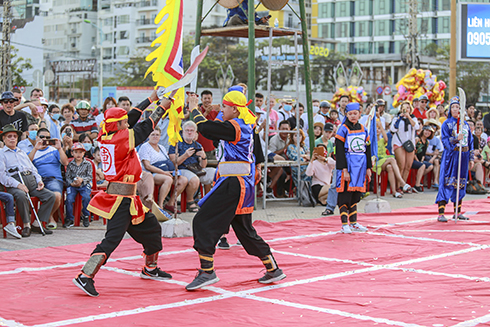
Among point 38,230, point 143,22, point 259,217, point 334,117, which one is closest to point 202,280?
point 38,230

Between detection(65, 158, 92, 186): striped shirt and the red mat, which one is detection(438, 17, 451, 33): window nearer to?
A: the red mat

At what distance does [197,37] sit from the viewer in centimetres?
1137

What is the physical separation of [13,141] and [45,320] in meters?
4.62

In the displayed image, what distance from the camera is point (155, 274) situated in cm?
638

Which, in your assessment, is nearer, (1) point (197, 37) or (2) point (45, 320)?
(2) point (45, 320)

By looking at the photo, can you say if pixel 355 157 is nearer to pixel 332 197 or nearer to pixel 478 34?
pixel 332 197

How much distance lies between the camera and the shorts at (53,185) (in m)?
9.35

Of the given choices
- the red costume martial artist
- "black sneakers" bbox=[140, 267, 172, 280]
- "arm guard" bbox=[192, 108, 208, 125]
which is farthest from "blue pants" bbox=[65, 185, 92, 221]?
"arm guard" bbox=[192, 108, 208, 125]

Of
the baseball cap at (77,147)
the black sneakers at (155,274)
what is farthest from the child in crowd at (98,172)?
the black sneakers at (155,274)

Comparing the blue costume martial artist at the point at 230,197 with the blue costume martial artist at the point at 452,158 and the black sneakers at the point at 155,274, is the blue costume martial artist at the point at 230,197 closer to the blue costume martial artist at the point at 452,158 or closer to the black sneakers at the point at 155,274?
the black sneakers at the point at 155,274

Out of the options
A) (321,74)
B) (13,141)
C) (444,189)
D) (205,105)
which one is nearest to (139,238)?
(13,141)

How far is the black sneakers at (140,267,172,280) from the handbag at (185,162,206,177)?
193 inches

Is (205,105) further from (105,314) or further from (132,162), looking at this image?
(105,314)

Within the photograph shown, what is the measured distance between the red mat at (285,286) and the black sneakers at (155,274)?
94 mm
